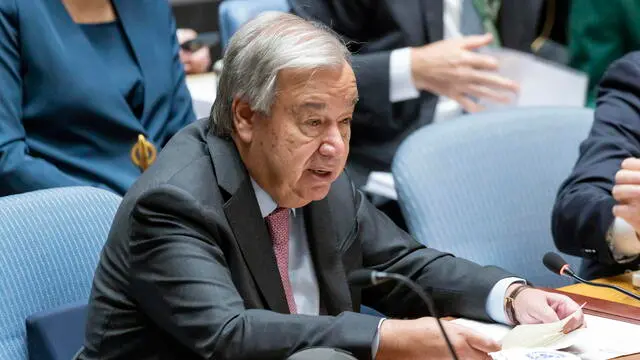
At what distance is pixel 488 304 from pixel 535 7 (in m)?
2.21

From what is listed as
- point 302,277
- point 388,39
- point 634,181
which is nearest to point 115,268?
point 302,277

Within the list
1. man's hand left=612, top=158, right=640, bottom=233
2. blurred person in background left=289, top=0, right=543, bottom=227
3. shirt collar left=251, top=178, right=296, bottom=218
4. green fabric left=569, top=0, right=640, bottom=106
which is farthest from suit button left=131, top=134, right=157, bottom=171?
green fabric left=569, top=0, right=640, bottom=106

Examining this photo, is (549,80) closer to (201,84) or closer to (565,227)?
(565,227)

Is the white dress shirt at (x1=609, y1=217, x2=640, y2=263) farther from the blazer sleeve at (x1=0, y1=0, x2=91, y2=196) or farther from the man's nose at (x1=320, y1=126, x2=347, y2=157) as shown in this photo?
the blazer sleeve at (x1=0, y1=0, x2=91, y2=196)

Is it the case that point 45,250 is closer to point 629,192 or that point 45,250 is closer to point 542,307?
point 542,307

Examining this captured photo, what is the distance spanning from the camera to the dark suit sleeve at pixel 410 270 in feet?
7.47

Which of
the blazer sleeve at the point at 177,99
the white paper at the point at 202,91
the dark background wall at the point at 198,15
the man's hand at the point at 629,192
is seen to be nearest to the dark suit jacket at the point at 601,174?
the man's hand at the point at 629,192

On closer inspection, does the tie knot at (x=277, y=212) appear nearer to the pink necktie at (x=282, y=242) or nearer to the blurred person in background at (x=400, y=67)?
the pink necktie at (x=282, y=242)

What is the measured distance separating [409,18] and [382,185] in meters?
0.58

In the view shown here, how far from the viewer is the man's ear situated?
6.95ft

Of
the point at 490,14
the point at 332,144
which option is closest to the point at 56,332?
the point at 332,144

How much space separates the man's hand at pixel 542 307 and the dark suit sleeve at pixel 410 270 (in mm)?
99

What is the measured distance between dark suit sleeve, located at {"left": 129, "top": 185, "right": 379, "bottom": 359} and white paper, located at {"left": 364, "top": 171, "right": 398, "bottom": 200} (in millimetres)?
1443

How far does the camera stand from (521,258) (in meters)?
2.94
